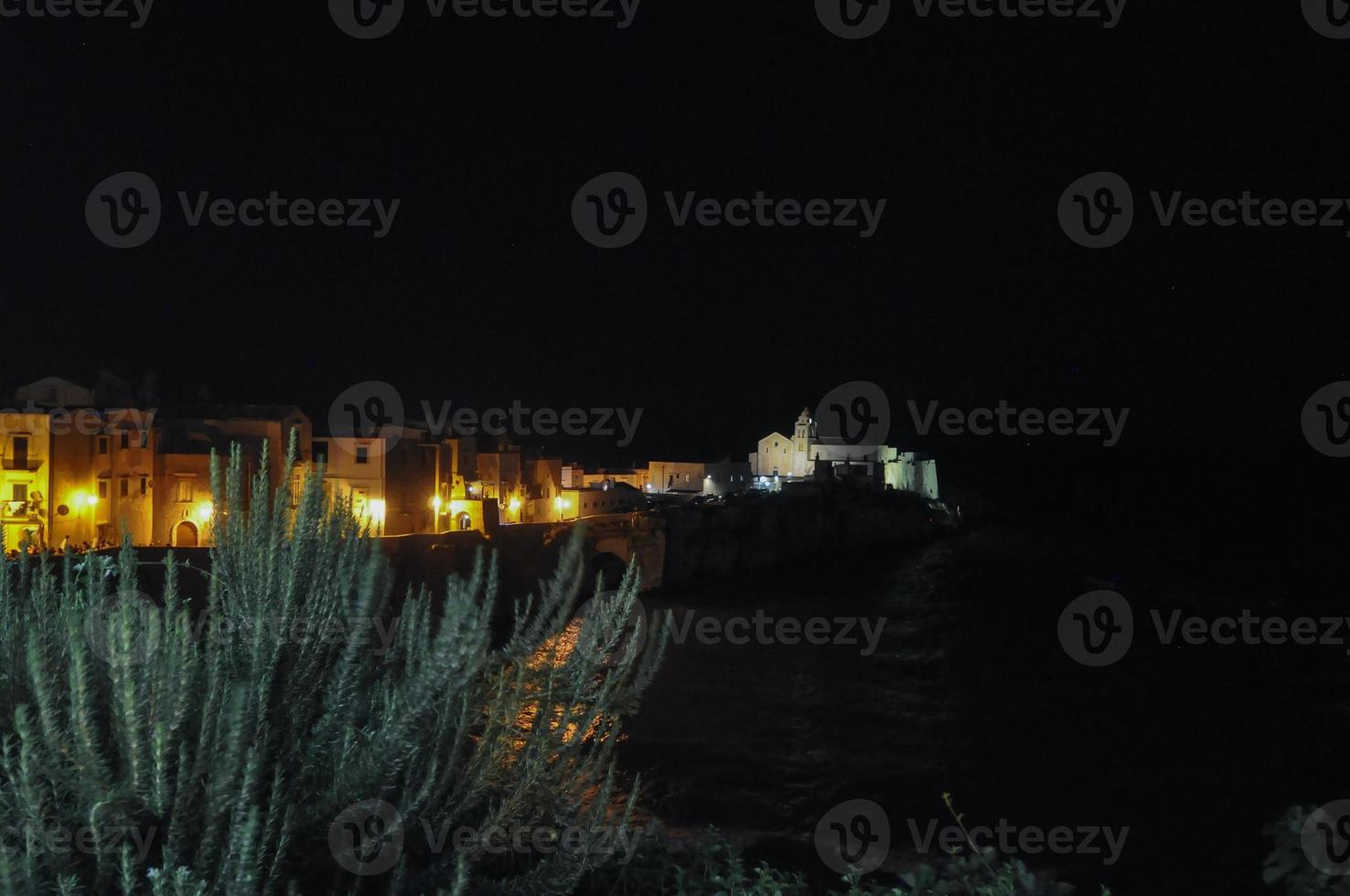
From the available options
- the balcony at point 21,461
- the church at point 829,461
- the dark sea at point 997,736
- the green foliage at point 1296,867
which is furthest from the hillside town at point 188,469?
the church at point 829,461

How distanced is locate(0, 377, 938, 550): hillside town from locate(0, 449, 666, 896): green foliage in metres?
8.53

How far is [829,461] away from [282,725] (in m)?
74.6

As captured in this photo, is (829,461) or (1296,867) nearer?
(1296,867)

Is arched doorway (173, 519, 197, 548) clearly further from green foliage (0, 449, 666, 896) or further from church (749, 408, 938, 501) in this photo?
church (749, 408, 938, 501)

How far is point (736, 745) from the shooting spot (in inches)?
752

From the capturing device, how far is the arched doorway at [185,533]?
25.6m

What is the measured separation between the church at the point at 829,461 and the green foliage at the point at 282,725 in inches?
2827

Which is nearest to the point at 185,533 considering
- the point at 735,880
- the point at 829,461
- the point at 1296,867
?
the point at 735,880

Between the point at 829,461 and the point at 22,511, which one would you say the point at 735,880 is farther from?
the point at 829,461

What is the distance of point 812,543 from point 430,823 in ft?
189

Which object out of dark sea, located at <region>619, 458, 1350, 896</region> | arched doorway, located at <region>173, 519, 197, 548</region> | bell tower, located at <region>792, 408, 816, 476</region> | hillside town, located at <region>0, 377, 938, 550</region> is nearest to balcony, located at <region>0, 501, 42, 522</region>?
hillside town, located at <region>0, 377, 938, 550</region>

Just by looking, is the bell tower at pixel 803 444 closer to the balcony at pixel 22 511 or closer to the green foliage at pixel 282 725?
the balcony at pixel 22 511

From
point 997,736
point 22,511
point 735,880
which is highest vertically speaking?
point 22,511

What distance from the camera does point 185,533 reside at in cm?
2573
